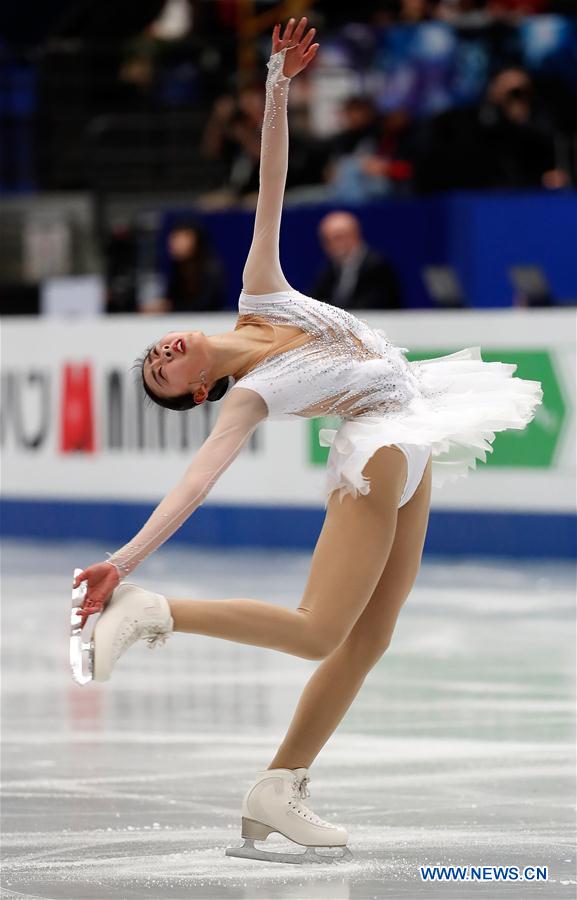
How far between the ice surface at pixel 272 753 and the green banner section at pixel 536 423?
3.88ft

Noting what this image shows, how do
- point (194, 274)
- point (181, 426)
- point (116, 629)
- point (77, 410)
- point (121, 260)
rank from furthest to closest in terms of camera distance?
point (121, 260) → point (194, 274) → point (77, 410) → point (181, 426) → point (116, 629)

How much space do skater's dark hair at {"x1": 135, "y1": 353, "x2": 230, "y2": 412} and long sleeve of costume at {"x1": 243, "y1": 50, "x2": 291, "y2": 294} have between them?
24 cm

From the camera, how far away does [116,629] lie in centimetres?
354

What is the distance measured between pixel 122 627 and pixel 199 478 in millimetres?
348

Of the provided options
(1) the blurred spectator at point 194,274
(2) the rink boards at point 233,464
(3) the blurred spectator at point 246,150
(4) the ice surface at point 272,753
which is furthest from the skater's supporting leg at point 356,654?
(3) the blurred spectator at point 246,150

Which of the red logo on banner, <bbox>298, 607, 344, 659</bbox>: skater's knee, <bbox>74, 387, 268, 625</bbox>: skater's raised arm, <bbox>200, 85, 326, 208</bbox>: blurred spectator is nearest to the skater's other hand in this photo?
<bbox>74, 387, 268, 625</bbox>: skater's raised arm

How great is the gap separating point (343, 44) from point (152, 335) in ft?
13.7

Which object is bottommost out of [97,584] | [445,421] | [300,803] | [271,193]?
[300,803]

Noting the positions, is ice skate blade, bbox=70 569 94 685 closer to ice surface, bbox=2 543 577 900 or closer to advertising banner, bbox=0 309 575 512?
ice surface, bbox=2 543 577 900

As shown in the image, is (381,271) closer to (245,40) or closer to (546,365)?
(546,365)

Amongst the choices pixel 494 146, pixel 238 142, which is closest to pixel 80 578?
pixel 494 146

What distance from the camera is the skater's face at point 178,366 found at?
3832 millimetres

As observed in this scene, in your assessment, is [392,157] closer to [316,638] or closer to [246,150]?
[246,150]

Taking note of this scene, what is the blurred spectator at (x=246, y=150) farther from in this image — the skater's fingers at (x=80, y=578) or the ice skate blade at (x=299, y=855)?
the skater's fingers at (x=80, y=578)
